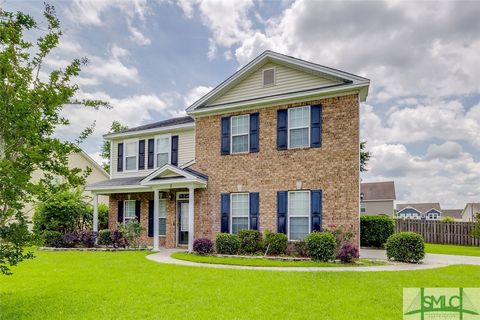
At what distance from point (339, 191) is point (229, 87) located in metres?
6.86

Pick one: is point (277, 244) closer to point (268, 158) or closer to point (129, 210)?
point (268, 158)

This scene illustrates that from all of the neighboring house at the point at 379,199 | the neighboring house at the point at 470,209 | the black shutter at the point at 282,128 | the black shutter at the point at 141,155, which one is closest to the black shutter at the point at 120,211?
the black shutter at the point at 141,155

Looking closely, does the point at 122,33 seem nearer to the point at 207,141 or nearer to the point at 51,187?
the point at 207,141

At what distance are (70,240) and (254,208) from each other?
9709mm

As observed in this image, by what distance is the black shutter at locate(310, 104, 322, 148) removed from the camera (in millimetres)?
14406

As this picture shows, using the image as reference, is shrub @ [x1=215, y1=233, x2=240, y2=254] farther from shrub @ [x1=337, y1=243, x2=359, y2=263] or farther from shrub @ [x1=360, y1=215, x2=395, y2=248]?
shrub @ [x1=360, y1=215, x2=395, y2=248]

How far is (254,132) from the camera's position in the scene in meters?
15.9

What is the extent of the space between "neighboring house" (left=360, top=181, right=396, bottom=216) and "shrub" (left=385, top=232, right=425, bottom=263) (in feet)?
114

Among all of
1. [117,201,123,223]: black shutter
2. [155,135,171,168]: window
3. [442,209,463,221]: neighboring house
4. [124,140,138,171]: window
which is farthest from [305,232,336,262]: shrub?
[442,209,463,221]: neighboring house

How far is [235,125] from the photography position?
16391 mm

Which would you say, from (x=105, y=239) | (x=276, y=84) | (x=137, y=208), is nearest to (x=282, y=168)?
(x=276, y=84)

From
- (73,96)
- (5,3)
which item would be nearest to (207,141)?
(73,96)

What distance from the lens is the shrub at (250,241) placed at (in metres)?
14.6

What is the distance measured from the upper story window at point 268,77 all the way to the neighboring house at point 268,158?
5 cm
